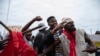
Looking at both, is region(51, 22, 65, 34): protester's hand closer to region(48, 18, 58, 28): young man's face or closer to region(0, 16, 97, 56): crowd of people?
region(0, 16, 97, 56): crowd of people

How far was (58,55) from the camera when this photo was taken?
6.45 metres

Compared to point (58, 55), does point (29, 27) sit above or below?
above

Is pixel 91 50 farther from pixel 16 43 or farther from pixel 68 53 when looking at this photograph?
pixel 16 43

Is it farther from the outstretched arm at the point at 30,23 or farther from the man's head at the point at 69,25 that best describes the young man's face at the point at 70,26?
the outstretched arm at the point at 30,23

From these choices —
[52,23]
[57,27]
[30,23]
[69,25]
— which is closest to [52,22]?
[52,23]

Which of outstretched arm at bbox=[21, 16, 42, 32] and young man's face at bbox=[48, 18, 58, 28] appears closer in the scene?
outstretched arm at bbox=[21, 16, 42, 32]

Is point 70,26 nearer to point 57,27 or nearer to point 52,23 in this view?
point 57,27

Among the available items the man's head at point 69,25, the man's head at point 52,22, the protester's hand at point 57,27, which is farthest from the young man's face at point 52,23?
the protester's hand at point 57,27

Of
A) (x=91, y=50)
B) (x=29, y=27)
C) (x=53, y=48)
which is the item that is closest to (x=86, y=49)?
(x=91, y=50)

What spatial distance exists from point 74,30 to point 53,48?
508 millimetres

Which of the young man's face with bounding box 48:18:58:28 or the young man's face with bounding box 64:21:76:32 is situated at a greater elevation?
the young man's face with bounding box 48:18:58:28

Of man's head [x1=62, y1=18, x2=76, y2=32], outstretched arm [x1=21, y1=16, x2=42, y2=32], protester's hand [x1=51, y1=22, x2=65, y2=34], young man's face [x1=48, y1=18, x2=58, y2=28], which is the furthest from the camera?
young man's face [x1=48, y1=18, x2=58, y2=28]

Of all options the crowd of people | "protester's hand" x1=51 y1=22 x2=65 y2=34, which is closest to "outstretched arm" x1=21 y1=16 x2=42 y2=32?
the crowd of people

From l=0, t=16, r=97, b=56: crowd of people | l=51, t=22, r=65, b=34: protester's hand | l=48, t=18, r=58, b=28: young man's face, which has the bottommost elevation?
l=0, t=16, r=97, b=56: crowd of people
